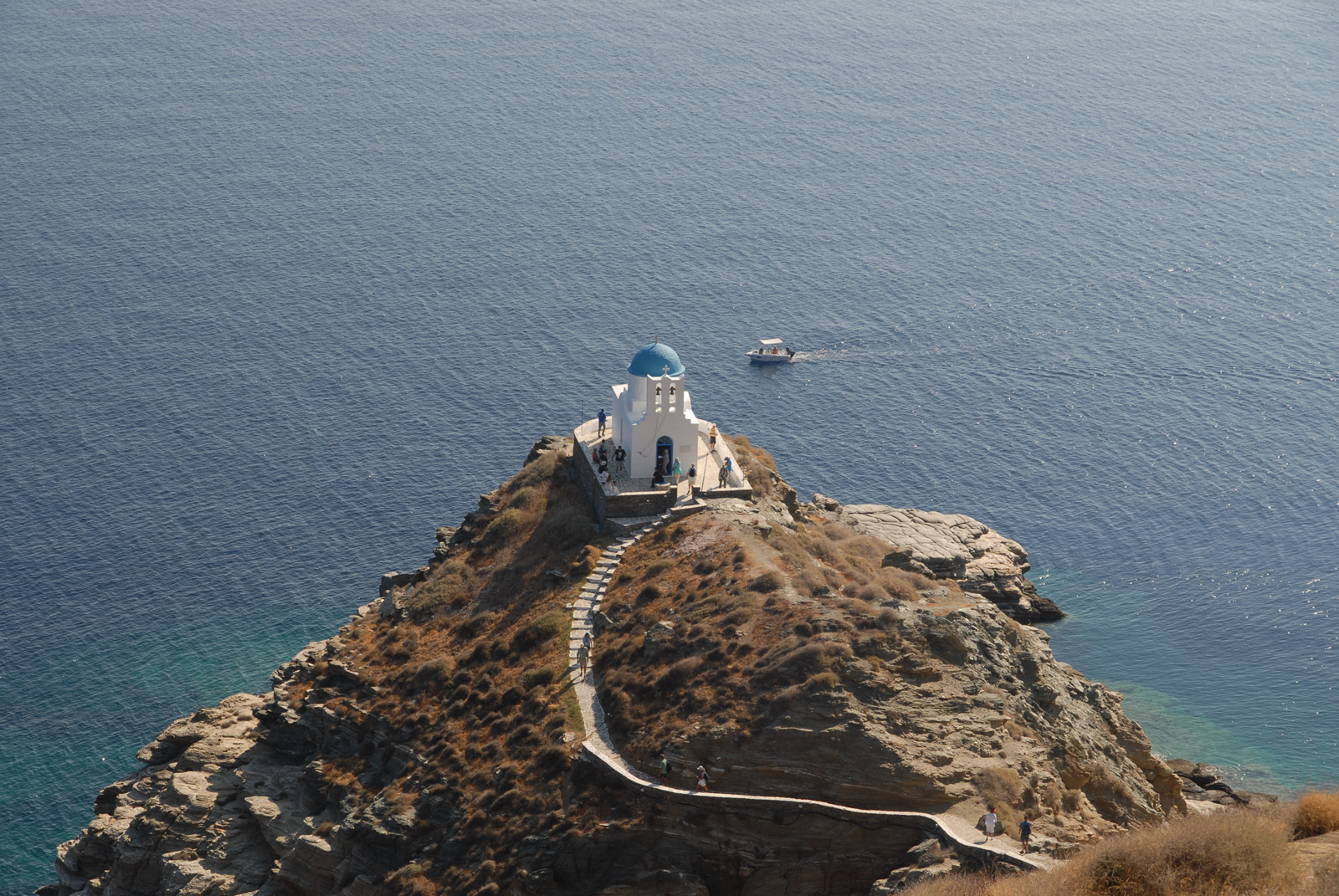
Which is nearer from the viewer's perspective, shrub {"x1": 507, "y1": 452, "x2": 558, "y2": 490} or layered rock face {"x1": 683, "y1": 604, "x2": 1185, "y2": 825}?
layered rock face {"x1": 683, "y1": 604, "x2": 1185, "y2": 825}

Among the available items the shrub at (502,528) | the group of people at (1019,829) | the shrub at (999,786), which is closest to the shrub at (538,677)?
the shrub at (502,528)

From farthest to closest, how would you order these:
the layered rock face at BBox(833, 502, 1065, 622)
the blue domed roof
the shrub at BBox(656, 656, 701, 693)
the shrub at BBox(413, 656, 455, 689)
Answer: the layered rock face at BBox(833, 502, 1065, 622) < the blue domed roof < the shrub at BBox(413, 656, 455, 689) < the shrub at BBox(656, 656, 701, 693)

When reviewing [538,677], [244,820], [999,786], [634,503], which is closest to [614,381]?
[634,503]

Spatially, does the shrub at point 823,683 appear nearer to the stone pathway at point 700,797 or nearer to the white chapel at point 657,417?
the stone pathway at point 700,797

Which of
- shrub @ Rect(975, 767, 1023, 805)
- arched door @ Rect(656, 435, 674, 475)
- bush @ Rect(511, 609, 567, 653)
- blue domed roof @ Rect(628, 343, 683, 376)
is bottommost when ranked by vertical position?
bush @ Rect(511, 609, 567, 653)

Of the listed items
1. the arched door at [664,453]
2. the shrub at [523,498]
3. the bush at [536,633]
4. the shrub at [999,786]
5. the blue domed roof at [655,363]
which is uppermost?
the blue domed roof at [655,363]

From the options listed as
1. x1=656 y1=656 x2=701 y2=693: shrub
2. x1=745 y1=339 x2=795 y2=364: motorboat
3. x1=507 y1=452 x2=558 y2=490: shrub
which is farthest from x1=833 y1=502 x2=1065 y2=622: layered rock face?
x1=656 y1=656 x2=701 y2=693: shrub

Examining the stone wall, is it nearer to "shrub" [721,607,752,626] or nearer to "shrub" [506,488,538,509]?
"shrub" [506,488,538,509]

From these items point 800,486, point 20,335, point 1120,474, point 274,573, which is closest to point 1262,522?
point 1120,474
